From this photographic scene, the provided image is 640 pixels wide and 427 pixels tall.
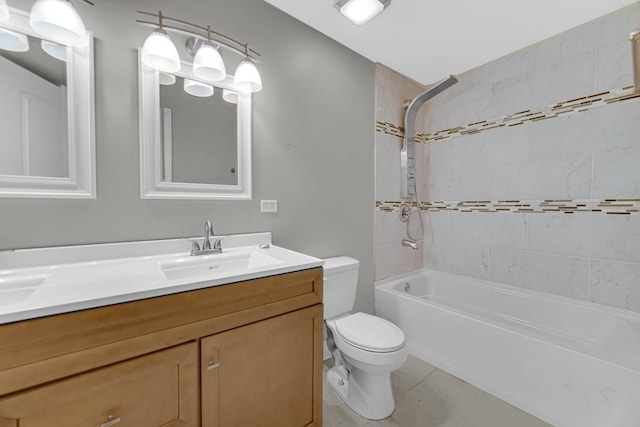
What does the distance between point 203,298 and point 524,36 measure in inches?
104

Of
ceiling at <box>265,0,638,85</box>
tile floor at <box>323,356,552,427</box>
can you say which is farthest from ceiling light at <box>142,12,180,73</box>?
tile floor at <box>323,356,552,427</box>

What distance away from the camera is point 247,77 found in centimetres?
143

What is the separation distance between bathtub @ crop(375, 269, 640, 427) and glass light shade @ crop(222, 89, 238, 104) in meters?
1.79

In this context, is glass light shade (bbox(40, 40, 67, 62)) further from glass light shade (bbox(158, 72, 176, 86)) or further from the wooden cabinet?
the wooden cabinet

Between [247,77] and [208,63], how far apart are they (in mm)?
206

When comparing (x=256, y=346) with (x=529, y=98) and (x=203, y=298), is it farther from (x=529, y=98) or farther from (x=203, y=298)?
(x=529, y=98)

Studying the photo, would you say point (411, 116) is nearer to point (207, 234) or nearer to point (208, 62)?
point (208, 62)

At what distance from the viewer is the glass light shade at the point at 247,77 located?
1.43 m

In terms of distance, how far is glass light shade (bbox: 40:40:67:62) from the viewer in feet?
3.41

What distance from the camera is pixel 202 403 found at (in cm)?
85

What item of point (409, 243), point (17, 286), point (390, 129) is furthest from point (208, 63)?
point (409, 243)

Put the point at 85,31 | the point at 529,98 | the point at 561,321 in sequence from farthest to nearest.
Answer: the point at 529,98
the point at 561,321
the point at 85,31

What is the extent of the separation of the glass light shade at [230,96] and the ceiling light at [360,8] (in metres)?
0.83

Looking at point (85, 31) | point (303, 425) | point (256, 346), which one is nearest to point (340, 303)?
point (303, 425)
